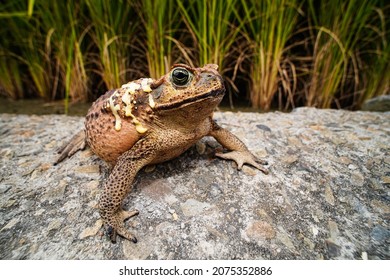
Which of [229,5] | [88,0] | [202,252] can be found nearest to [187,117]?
[202,252]

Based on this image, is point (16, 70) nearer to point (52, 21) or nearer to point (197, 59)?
point (52, 21)

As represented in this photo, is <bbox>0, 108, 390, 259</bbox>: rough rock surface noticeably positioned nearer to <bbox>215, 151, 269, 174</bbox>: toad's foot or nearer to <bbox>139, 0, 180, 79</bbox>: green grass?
<bbox>215, 151, 269, 174</bbox>: toad's foot

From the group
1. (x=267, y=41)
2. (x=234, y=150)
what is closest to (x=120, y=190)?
(x=234, y=150)

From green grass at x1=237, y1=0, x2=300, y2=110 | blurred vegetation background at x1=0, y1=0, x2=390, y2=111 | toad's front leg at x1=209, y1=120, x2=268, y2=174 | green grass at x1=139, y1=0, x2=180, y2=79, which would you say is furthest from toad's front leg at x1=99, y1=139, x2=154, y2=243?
green grass at x1=237, y1=0, x2=300, y2=110

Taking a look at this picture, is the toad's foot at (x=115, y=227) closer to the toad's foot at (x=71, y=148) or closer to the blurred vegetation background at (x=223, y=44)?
the toad's foot at (x=71, y=148)

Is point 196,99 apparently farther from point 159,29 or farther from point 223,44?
point 223,44

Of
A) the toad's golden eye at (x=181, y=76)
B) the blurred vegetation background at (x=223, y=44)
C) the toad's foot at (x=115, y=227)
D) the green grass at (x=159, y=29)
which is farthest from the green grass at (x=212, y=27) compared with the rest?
the toad's foot at (x=115, y=227)
